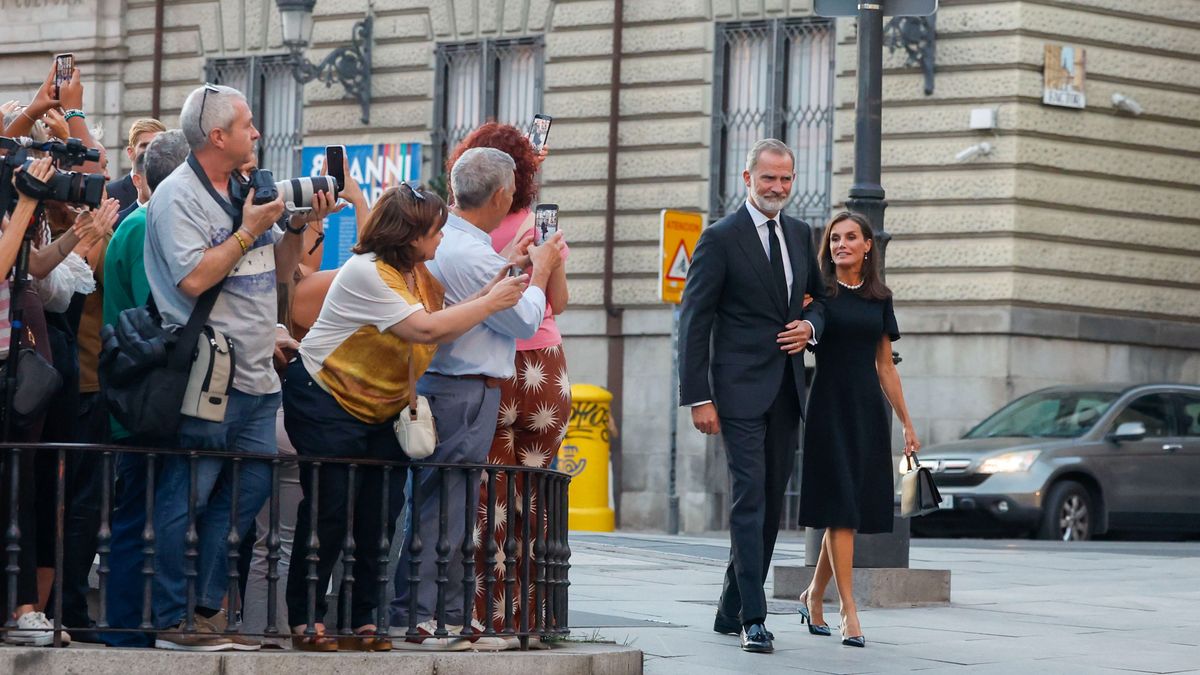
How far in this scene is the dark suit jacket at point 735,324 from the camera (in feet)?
29.6

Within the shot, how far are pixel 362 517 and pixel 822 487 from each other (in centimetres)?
266

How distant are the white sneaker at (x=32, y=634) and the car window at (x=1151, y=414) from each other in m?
13.0

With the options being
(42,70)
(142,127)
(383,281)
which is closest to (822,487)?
(383,281)

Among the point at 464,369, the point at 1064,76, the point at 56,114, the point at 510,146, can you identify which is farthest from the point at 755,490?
the point at 1064,76

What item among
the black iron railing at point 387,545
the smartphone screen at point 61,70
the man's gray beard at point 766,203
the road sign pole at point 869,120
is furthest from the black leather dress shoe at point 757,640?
the smartphone screen at point 61,70

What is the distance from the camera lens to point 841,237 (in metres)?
9.54

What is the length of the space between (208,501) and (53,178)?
1.19 m

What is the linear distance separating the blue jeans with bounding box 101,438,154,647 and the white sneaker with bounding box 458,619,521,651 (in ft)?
3.65

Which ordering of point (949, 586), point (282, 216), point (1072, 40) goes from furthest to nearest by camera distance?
1. point (1072, 40)
2. point (949, 586)
3. point (282, 216)

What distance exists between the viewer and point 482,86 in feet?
79.8

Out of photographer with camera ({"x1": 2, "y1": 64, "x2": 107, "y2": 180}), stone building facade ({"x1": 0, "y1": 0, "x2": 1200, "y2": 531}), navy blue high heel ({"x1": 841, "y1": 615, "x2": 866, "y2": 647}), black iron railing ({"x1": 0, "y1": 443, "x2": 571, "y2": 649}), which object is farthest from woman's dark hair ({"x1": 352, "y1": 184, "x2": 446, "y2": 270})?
stone building facade ({"x1": 0, "y1": 0, "x2": 1200, "y2": 531})

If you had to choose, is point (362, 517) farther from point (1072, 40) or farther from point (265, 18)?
point (265, 18)

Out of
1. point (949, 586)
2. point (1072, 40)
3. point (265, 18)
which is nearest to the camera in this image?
point (949, 586)

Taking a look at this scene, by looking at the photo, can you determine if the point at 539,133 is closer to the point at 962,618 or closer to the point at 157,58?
the point at 962,618
